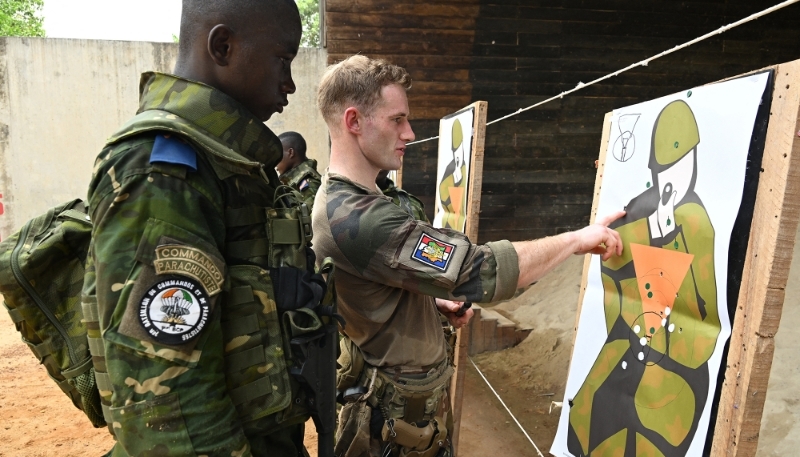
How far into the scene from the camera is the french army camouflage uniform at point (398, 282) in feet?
4.64

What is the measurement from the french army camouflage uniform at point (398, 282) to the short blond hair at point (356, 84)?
0.79 feet

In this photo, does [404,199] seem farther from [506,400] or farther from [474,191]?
[506,400]

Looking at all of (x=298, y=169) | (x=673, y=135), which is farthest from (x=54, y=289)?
(x=298, y=169)

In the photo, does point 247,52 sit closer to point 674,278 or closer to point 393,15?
point 674,278

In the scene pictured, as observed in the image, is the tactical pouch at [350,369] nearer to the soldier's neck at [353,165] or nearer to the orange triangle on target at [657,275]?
the soldier's neck at [353,165]

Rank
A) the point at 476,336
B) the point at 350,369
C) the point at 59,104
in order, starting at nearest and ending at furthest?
the point at 350,369, the point at 476,336, the point at 59,104

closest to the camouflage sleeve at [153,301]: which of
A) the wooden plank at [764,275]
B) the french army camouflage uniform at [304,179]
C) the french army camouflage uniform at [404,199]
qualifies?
the wooden plank at [764,275]

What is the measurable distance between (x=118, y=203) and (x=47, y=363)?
48 centimetres

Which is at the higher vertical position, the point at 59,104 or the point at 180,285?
the point at 59,104

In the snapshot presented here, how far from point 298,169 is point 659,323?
319 cm

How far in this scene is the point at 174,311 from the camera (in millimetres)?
876

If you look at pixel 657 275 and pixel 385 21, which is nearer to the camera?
pixel 657 275

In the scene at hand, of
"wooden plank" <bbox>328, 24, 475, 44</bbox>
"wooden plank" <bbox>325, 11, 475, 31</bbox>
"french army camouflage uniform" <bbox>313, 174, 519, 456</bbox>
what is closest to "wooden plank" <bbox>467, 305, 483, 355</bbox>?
"french army camouflage uniform" <bbox>313, 174, 519, 456</bbox>

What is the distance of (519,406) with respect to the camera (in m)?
4.00
